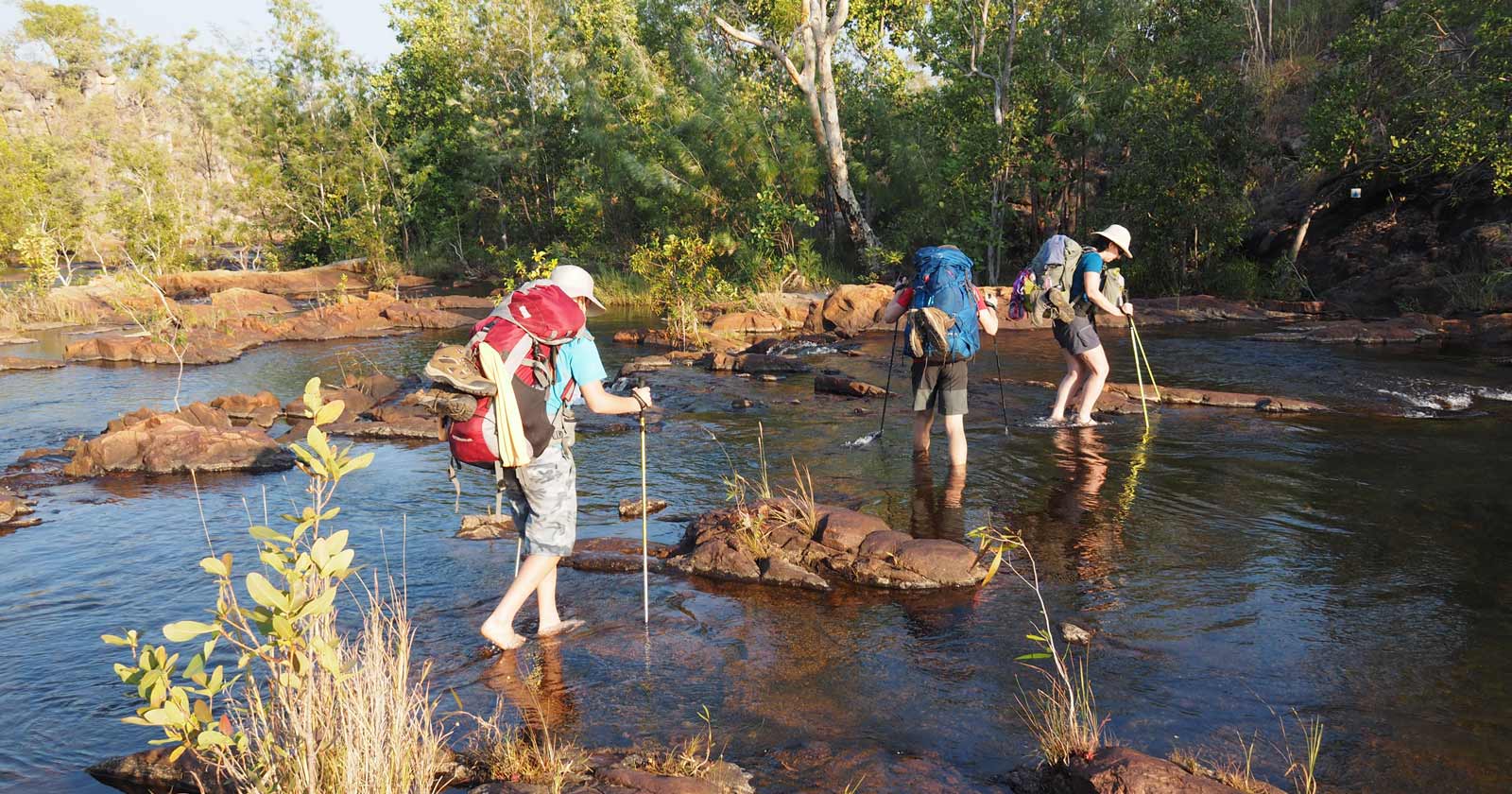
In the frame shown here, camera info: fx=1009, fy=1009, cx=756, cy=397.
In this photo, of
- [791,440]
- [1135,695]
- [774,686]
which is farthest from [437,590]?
[791,440]

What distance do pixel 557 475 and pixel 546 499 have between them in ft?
0.43

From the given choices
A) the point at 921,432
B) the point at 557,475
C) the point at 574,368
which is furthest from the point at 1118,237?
the point at 557,475

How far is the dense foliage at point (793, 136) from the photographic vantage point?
2112 centimetres

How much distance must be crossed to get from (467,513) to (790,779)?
16.7 ft

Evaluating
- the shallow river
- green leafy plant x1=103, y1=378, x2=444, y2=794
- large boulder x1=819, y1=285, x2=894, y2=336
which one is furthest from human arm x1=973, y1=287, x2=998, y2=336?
large boulder x1=819, y1=285, x2=894, y2=336

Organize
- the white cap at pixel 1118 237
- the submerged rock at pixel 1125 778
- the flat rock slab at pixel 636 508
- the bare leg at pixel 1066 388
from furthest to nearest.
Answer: the bare leg at pixel 1066 388
the white cap at pixel 1118 237
the flat rock slab at pixel 636 508
the submerged rock at pixel 1125 778

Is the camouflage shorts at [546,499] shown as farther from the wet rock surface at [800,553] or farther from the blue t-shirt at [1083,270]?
the blue t-shirt at [1083,270]

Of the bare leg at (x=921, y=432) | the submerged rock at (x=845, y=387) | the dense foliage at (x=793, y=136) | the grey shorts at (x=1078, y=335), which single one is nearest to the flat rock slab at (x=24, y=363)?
the dense foliage at (x=793, y=136)

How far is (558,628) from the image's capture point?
5.73 metres

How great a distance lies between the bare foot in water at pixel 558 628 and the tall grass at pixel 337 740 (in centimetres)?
194

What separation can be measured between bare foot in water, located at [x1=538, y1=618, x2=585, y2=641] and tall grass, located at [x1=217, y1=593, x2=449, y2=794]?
6.37 feet

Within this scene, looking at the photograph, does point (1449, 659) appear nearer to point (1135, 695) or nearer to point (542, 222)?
point (1135, 695)

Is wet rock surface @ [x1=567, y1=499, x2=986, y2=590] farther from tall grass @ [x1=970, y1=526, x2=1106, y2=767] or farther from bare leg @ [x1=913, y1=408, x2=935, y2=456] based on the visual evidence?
bare leg @ [x1=913, y1=408, x2=935, y2=456]

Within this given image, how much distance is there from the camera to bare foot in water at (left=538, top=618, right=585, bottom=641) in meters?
5.68
